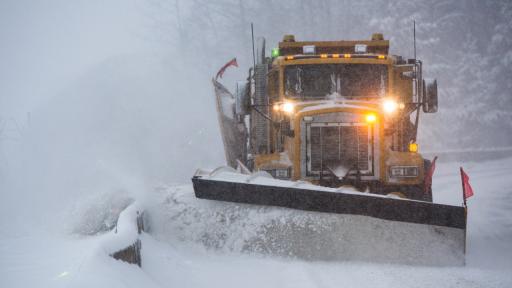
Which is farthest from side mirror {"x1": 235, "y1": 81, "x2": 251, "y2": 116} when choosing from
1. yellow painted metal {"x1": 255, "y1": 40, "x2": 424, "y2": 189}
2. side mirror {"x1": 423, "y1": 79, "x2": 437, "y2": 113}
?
side mirror {"x1": 423, "y1": 79, "x2": 437, "y2": 113}

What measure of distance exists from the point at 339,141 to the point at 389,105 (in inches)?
48.1

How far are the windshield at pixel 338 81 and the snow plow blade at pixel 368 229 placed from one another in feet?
8.89

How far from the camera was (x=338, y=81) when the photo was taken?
7.67 m

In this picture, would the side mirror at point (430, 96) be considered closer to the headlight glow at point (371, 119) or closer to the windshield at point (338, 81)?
the windshield at point (338, 81)

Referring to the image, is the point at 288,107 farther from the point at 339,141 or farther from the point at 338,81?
the point at 339,141

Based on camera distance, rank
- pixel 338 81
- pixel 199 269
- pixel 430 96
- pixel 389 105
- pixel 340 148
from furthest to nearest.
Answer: pixel 430 96 < pixel 338 81 < pixel 389 105 < pixel 340 148 < pixel 199 269

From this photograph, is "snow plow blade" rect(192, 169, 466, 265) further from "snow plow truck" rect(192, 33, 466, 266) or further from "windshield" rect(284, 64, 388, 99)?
Result: "windshield" rect(284, 64, 388, 99)

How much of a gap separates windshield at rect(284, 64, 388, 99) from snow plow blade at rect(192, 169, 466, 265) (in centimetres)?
271

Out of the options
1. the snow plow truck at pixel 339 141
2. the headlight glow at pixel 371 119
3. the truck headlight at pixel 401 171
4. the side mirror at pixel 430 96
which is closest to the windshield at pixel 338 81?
the snow plow truck at pixel 339 141

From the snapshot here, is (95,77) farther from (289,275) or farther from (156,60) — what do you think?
(289,275)

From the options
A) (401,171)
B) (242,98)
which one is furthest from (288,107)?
(401,171)

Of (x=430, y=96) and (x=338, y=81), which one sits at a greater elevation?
(x=338, y=81)

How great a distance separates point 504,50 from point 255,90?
84.0 feet

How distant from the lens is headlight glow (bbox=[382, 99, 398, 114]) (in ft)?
24.6
